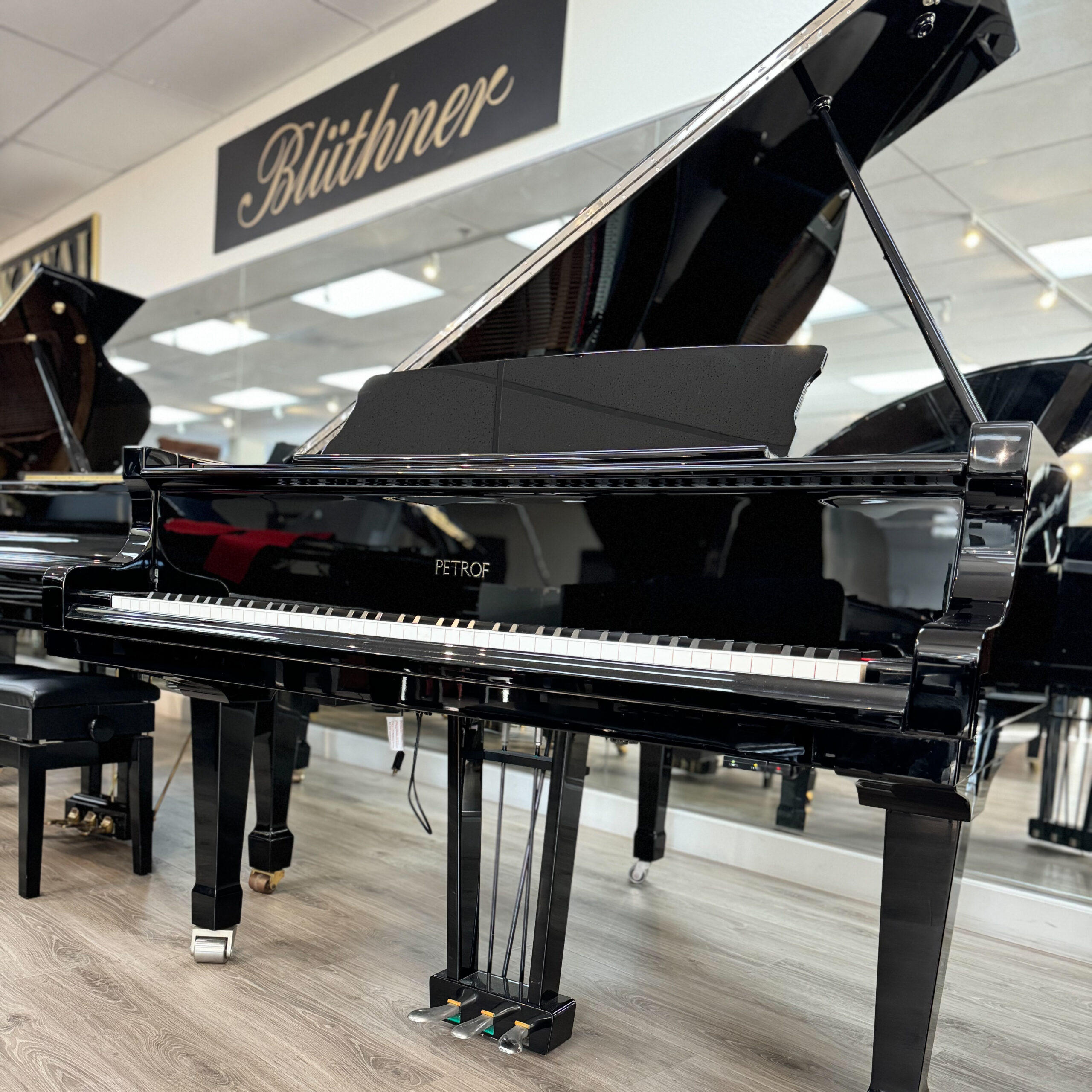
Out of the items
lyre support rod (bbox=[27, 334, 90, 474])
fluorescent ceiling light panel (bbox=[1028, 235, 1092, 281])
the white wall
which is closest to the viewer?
fluorescent ceiling light panel (bbox=[1028, 235, 1092, 281])

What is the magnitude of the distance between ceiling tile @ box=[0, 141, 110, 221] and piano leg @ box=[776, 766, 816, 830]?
17.9ft

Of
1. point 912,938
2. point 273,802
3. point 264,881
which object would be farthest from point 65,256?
point 912,938

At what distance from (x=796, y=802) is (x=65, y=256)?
6.03 metres

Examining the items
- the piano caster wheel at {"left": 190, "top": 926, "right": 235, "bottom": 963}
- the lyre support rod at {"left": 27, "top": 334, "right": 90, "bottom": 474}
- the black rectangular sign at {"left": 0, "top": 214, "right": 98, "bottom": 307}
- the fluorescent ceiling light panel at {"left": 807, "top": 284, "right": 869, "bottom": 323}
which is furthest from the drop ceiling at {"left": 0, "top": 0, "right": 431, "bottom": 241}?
the piano caster wheel at {"left": 190, "top": 926, "right": 235, "bottom": 963}

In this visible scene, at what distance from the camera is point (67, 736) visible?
2.27 metres

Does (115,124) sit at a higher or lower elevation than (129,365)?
higher

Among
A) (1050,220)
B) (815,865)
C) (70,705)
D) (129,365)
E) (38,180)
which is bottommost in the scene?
(815,865)

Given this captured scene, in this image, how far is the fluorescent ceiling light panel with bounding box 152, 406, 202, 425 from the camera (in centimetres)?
521

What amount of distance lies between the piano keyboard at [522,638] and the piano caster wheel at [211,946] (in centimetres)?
66

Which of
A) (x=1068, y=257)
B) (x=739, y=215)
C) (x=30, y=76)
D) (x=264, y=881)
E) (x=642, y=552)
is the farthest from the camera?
(x=30, y=76)

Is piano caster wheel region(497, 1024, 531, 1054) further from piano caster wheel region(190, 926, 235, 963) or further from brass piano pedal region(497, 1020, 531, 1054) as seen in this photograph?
piano caster wheel region(190, 926, 235, 963)

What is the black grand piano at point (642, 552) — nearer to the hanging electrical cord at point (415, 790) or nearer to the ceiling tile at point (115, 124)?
the hanging electrical cord at point (415, 790)

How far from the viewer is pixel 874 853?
2.71 meters

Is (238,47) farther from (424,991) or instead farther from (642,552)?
(424,991)
